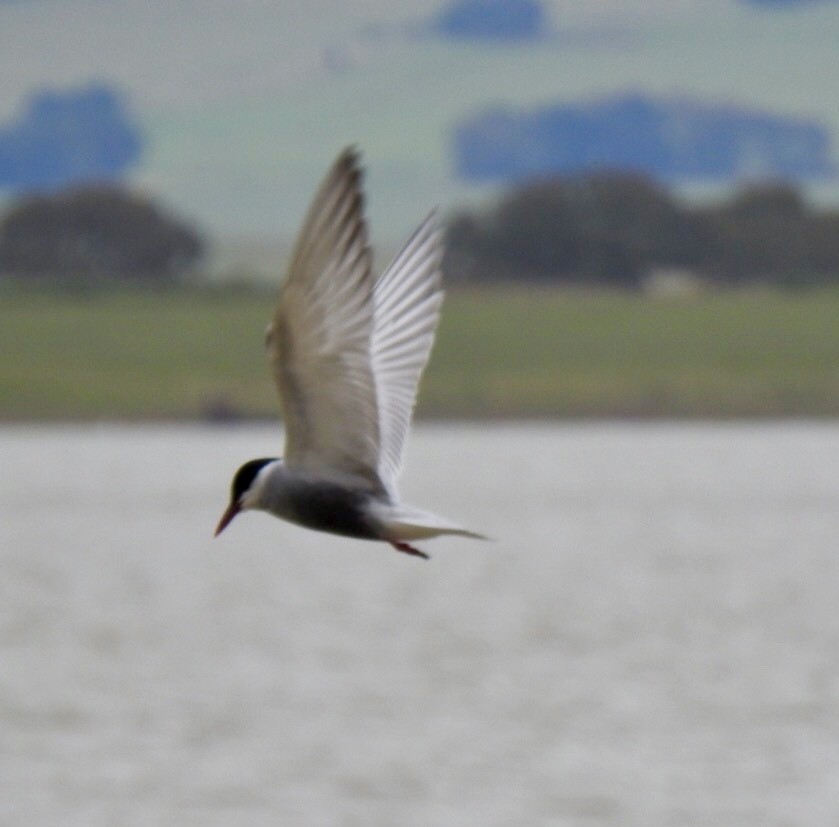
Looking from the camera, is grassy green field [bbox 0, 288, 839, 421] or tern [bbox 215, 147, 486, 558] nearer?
tern [bbox 215, 147, 486, 558]

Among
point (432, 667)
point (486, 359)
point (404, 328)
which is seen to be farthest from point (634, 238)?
point (404, 328)

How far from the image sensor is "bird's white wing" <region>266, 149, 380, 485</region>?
7.05 m

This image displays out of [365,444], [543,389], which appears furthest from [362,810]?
[543,389]

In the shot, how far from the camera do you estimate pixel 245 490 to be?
6930 mm

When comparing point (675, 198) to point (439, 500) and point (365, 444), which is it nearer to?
point (439, 500)

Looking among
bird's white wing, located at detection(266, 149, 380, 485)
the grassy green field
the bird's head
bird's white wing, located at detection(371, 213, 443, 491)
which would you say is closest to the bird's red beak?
the bird's head

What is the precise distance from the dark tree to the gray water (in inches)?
1017

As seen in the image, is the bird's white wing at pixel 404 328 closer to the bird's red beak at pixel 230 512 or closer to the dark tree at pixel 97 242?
the bird's red beak at pixel 230 512

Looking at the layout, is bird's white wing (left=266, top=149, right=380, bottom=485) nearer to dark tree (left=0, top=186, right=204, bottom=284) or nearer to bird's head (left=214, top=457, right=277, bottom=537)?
bird's head (left=214, top=457, right=277, bottom=537)

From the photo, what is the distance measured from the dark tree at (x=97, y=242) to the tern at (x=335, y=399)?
2711 inches

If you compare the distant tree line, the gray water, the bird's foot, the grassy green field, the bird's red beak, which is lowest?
the gray water

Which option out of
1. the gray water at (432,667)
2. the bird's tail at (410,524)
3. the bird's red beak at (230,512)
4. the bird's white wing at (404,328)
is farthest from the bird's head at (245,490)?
the gray water at (432,667)

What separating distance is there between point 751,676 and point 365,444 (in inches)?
760

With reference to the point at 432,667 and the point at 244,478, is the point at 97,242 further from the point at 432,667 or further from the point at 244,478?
the point at 244,478
